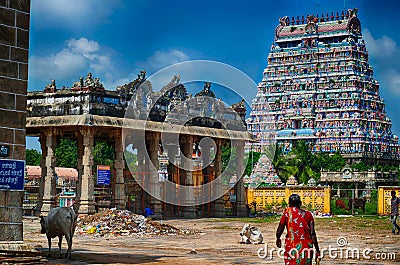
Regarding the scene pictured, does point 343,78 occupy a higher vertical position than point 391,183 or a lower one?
higher

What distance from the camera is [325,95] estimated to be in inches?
3189

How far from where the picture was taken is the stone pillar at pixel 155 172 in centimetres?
3281

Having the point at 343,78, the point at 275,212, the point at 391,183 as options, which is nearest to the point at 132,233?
the point at 275,212

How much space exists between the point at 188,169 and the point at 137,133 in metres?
4.03

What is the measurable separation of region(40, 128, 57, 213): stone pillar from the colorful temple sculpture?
50.1m

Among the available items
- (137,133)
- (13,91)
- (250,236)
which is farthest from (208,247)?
(137,133)

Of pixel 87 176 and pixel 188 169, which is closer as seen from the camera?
pixel 87 176

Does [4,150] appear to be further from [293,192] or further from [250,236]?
[293,192]

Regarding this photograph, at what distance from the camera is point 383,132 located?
79125 mm

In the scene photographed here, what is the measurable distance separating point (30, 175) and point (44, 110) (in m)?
35.7

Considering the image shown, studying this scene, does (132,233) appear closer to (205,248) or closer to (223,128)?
(205,248)

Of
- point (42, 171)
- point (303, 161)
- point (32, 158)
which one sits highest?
point (32, 158)

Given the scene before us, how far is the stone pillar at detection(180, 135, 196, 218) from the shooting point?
3484 centimetres

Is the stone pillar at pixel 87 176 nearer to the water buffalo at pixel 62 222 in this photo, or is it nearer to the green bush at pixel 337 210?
the water buffalo at pixel 62 222
